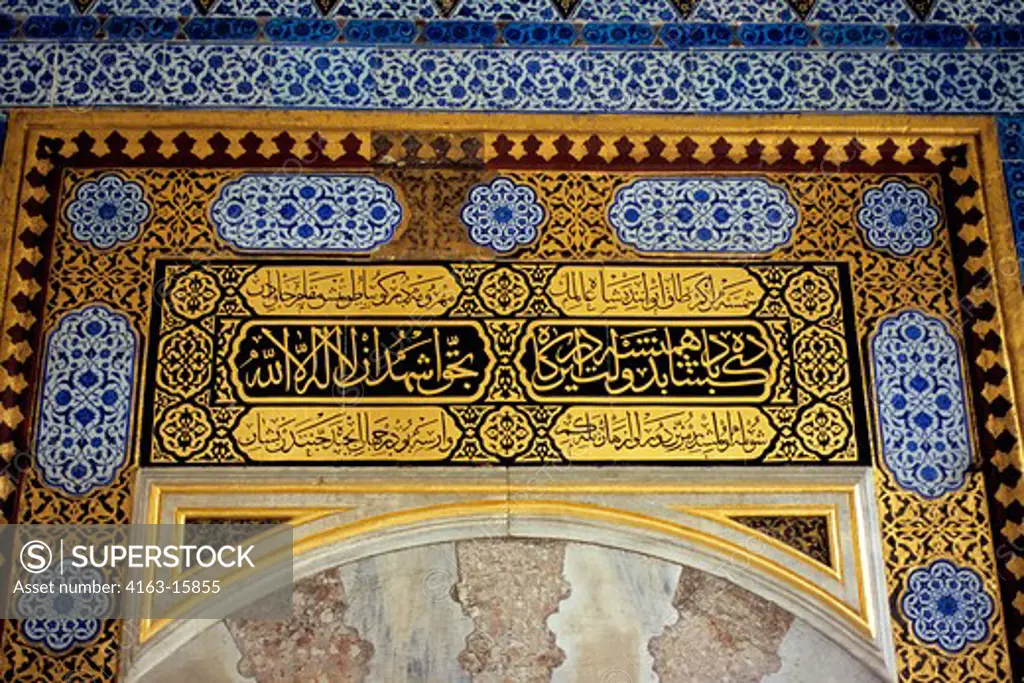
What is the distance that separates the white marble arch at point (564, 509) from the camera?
3869 millimetres

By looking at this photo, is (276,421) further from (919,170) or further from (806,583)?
(919,170)

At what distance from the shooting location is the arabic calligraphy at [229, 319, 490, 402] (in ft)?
13.2

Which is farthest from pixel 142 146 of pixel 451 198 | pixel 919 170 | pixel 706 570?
pixel 919 170

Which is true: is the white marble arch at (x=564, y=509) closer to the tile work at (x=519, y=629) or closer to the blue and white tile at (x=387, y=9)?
the tile work at (x=519, y=629)

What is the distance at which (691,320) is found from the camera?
4129mm

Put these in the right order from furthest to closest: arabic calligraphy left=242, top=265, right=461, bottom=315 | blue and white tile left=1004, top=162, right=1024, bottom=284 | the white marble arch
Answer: blue and white tile left=1004, top=162, right=1024, bottom=284 → arabic calligraphy left=242, top=265, right=461, bottom=315 → the white marble arch

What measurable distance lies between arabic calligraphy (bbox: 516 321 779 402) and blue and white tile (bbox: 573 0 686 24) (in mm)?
1000

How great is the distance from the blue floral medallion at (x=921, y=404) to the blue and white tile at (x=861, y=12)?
951mm

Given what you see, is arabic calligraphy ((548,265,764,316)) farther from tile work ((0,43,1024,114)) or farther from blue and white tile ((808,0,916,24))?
blue and white tile ((808,0,916,24))

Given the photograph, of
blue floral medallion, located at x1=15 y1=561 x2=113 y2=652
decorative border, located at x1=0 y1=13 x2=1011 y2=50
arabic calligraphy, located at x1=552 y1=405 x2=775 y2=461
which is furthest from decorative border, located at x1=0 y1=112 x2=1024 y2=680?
blue floral medallion, located at x1=15 y1=561 x2=113 y2=652

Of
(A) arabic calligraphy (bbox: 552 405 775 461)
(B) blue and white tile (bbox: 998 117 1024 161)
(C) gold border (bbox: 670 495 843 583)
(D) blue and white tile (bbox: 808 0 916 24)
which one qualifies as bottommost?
(C) gold border (bbox: 670 495 843 583)

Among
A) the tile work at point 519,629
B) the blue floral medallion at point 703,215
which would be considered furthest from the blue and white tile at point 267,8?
the tile work at point 519,629

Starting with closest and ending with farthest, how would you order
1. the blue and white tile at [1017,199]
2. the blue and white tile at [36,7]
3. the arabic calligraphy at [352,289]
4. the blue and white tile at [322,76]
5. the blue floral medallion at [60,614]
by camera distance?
the blue floral medallion at [60,614], the arabic calligraphy at [352,289], the blue and white tile at [1017,199], the blue and white tile at [322,76], the blue and white tile at [36,7]

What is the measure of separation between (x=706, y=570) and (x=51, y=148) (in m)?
2.23
